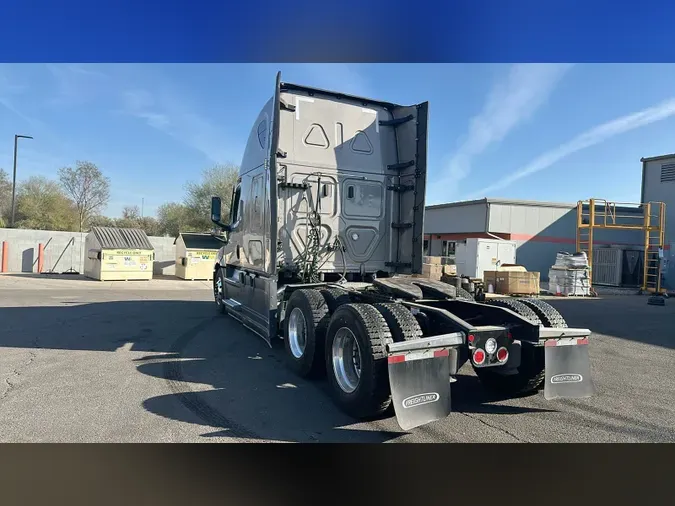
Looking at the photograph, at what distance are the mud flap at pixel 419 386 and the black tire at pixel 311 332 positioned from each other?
1.74 metres

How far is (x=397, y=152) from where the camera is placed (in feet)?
25.1

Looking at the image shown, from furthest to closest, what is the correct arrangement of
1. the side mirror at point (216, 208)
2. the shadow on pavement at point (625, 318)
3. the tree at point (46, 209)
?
1. the tree at point (46, 209)
2. the shadow on pavement at point (625, 318)
3. the side mirror at point (216, 208)

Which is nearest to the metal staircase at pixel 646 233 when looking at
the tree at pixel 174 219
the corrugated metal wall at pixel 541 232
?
the corrugated metal wall at pixel 541 232

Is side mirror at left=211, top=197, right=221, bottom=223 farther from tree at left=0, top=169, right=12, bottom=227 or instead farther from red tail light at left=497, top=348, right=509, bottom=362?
tree at left=0, top=169, right=12, bottom=227

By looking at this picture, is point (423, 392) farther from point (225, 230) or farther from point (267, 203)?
point (225, 230)

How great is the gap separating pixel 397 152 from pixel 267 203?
2443 millimetres

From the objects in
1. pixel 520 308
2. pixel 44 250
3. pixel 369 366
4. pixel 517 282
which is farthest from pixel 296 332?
pixel 44 250

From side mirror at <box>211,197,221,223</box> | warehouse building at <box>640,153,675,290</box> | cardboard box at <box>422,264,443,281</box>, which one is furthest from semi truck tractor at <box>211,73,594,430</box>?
warehouse building at <box>640,153,675,290</box>

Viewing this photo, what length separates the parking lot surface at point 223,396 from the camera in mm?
4164

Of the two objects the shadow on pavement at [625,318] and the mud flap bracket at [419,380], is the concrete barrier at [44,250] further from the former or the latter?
the mud flap bracket at [419,380]

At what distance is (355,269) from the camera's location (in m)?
7.55

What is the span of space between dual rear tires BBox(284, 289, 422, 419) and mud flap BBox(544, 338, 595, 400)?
1.44 m

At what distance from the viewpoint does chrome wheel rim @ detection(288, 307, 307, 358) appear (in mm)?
6066
